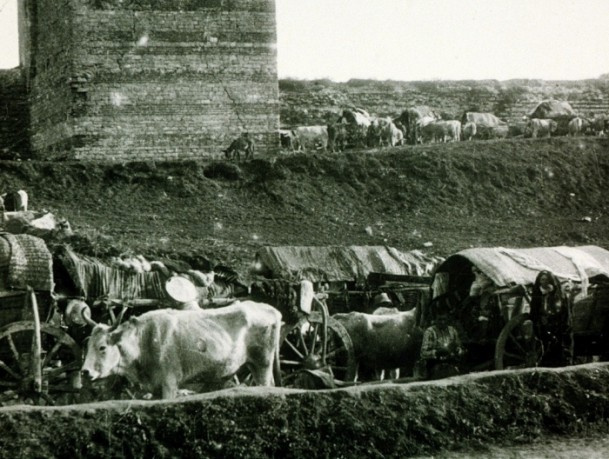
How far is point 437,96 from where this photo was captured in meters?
39.8

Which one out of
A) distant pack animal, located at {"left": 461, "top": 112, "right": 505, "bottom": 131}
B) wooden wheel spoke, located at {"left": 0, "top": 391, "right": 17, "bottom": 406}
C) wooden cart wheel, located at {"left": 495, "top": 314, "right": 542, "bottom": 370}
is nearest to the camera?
wooden wheel spoke, located at {"left": 0, "top": 391, "right": 17, "bottom": 406}

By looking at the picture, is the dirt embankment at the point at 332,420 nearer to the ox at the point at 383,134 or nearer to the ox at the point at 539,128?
the ox at the point at 383,134

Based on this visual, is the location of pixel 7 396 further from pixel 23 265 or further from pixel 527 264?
pixel 527 264

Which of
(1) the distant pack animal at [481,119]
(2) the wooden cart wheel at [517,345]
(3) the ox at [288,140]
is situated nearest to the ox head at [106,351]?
(2) the wooden cart wheel at [517,345]

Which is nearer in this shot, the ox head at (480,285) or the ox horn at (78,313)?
the ox horn at (78,313)

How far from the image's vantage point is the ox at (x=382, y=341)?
13281 mm

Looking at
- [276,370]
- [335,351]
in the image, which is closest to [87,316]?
[276,370]

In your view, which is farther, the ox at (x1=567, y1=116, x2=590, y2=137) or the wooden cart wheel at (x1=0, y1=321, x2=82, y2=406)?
the ox at (x1=567, y1=116, x2=590, y2=137)

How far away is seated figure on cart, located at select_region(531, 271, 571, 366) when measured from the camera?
36.1 feet

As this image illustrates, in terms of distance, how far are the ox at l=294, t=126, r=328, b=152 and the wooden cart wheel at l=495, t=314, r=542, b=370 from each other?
62.2ft

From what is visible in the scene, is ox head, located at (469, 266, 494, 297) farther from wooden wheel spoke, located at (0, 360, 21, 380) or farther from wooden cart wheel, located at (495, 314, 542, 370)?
wooden wheel spoke, located at (0, 360, 21, 380)

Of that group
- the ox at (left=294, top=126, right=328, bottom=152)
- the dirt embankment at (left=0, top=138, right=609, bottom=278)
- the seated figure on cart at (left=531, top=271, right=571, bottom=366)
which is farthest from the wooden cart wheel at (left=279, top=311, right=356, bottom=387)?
the ox at (left=294, top=126, right=328, bottom=152)

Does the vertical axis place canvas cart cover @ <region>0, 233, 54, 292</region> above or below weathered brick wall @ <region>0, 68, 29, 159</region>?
below

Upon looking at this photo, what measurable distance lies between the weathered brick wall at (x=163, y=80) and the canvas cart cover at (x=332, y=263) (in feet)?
35.1
